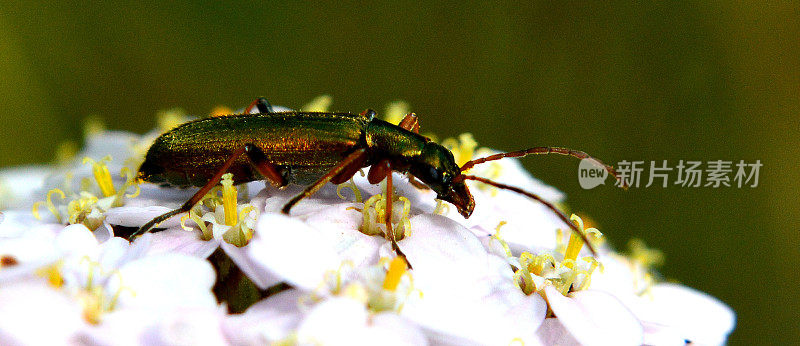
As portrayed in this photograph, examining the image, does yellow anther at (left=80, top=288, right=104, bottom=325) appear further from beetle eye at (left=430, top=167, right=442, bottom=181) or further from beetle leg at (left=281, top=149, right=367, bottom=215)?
beetle eye at (left=430, top=167, right=442, bottom=181)

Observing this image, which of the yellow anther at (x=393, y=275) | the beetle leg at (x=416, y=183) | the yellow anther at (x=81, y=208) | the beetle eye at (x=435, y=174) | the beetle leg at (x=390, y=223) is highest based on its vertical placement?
the beetle eye at (x=435, y=174)

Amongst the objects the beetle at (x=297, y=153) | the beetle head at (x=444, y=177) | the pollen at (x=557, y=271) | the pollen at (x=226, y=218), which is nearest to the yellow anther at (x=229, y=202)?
the pollen at (x=226, y=218)

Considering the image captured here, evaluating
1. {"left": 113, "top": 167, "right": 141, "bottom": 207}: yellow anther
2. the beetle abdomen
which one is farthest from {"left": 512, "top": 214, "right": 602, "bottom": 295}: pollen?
{"left": 113, "top": 167, "right": 141, "bottom": 207}: yellow anther

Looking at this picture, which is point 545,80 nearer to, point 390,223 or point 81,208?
Result: point 390,223

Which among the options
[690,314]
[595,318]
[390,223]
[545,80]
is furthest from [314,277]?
[545,80]

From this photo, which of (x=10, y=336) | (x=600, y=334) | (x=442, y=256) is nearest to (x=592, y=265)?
(x=600, y=334)

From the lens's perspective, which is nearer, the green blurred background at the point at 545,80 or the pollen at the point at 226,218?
the pollen at the point at 226,218

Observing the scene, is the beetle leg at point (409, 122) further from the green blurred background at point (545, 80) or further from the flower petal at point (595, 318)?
the green blurred background at point (545, 80)
